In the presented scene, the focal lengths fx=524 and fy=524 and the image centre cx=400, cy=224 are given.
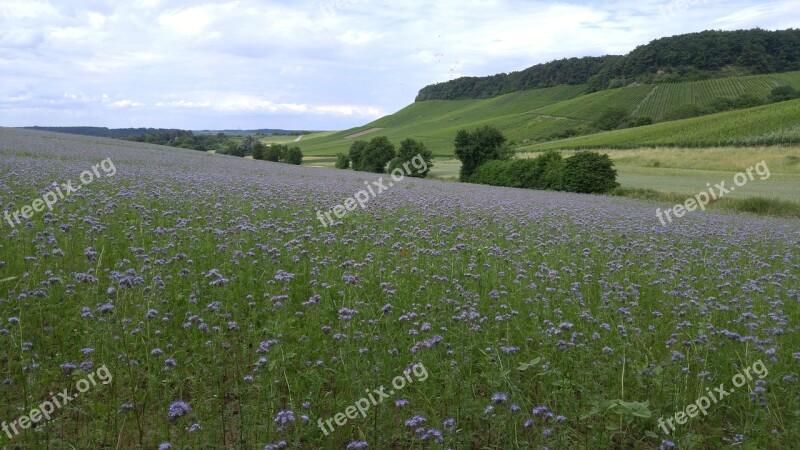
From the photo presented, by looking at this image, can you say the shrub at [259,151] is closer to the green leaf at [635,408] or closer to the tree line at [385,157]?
the tree line at [385,157]

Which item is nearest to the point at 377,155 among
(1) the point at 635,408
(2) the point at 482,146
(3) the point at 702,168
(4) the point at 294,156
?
(4) the point at 294,156

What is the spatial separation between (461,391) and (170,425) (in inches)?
79.7

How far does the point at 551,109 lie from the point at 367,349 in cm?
11206

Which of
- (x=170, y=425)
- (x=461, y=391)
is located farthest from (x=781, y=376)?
(x=170, y=425)

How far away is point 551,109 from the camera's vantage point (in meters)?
109

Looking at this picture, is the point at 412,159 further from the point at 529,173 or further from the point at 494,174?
the point at 529,173

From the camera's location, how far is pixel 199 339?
440 cm

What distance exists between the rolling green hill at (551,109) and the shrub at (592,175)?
2692 cm

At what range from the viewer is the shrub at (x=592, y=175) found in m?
30.2

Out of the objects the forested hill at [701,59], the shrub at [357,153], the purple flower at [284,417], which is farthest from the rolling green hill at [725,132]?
the purple flower at [284,417]

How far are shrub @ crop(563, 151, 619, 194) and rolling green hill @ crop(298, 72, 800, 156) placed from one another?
1060 inches

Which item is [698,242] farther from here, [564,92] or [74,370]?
[564,92]

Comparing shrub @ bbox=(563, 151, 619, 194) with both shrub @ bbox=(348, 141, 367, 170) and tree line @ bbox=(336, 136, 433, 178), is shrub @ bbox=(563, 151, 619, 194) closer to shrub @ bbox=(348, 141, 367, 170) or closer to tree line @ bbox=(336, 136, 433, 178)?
tree line @ bbox=(336, 136, 433, 178)

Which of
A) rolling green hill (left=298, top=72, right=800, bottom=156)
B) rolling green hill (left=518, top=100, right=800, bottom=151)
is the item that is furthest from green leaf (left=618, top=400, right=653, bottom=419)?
rolling green hill (left=298, top=72, right=800, bottom=156)
